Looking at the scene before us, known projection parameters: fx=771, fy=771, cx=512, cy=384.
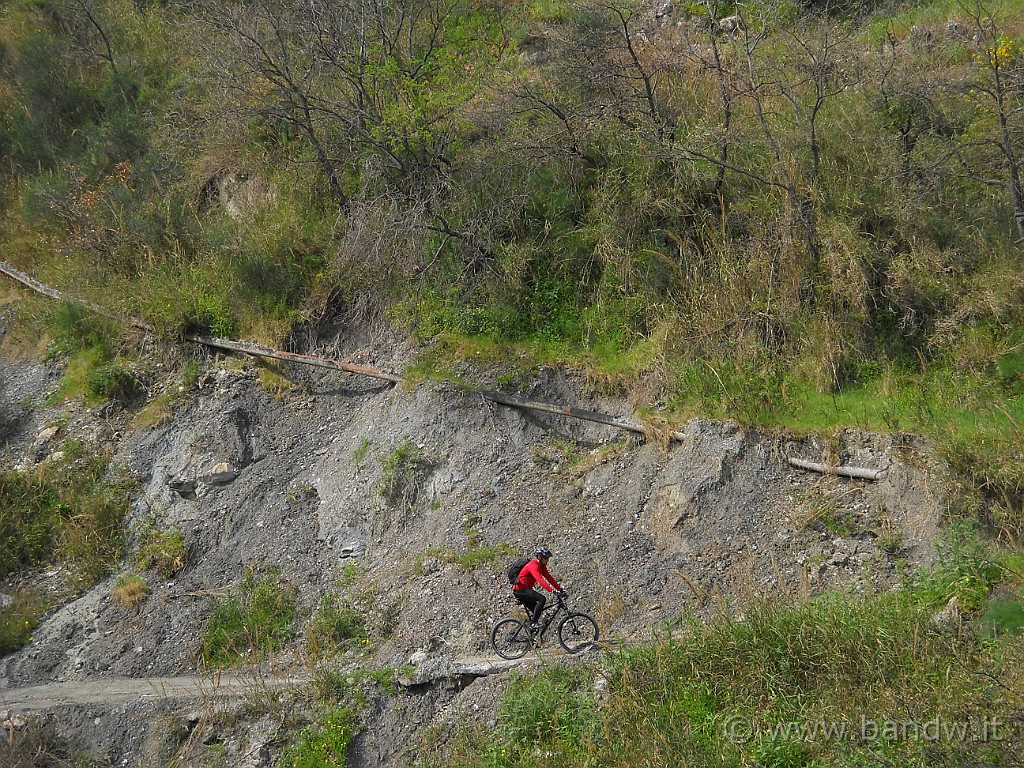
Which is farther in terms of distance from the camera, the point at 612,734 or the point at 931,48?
the point at 931,48

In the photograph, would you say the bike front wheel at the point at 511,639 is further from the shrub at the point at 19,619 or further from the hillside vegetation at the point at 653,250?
the shrub at the point at 19,619

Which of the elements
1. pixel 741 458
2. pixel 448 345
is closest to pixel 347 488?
pixel 448 345

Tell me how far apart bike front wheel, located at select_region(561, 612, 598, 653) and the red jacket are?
388 millimetres

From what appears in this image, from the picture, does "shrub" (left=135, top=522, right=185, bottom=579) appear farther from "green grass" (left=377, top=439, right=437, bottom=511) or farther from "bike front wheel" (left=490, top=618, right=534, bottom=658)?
"bike front wheel" (left=490, top=618, right=534, bottom=658)

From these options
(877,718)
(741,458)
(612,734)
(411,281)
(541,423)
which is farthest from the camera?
(411,281)

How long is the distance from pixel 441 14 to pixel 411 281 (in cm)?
568

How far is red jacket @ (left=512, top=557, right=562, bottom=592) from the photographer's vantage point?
7.68m

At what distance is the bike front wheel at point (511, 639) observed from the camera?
26.2 feet

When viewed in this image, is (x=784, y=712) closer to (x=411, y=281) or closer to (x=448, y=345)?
(x=448, y=345)

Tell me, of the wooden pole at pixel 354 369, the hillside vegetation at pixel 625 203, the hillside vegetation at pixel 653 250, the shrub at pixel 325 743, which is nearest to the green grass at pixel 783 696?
the hillside vegetation at pixel 653 250

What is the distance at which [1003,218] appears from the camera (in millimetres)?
9367

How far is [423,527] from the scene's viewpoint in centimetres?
1002

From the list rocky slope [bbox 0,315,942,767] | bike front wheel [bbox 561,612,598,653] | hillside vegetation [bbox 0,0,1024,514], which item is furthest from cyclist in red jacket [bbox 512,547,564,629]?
hillside vegetation [bbox 0,0,1024,514]

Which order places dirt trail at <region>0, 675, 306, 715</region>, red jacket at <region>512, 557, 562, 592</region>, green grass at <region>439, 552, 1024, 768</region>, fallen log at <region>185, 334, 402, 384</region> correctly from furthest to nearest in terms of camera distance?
fallen log at <region>185, 334, 402, 384</region>
dirt trail at <region>0, 675, 306, 715</region>
red jacket at <region>512, 557, 562, 592</region>
green grass at <region>439, 552, 1024, 768</region>
